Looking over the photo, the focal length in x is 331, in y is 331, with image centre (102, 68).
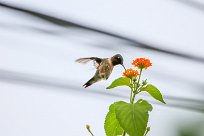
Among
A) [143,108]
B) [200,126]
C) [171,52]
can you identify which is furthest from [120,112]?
[171,52]

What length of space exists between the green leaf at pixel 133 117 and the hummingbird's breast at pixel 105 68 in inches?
5.1

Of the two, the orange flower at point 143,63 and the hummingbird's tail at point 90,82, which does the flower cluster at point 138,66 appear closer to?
the orange flower at point 143,63

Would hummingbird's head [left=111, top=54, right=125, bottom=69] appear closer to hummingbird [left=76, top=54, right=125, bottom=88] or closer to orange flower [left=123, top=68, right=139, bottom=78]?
hummingbird [left=76, top=54, right=125, bottom=88]

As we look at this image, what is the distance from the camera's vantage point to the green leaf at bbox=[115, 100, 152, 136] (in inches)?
18.3

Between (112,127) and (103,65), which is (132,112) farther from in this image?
(103,65)

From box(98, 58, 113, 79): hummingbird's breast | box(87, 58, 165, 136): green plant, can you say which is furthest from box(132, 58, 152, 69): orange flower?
box(98, 58, 113, 79): hummingbird's breast

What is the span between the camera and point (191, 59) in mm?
749

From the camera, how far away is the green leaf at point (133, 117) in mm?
465

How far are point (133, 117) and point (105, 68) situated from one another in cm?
17

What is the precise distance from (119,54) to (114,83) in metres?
0.12

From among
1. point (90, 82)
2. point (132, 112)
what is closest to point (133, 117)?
point (132, 112)

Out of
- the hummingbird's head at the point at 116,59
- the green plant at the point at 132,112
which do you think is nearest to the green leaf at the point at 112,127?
the green plant at the point at 132,112

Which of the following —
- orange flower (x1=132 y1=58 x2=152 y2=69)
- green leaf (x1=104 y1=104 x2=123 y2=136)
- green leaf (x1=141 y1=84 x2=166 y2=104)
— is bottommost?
green leaf (x1=104 y1=104 x2=123 y2=136)

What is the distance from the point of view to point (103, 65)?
2.06ft
